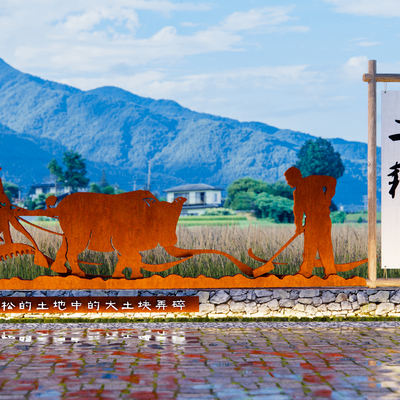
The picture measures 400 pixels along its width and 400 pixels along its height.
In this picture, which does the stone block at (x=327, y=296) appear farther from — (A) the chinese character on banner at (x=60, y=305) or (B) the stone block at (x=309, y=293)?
(A) the chinese character on banner at (x=60, y=305)

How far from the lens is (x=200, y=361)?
3.89 meters

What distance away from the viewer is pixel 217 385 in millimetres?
3352

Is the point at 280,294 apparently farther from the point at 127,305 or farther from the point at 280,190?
the point at 280,190

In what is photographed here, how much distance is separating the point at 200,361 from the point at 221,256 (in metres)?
2.92

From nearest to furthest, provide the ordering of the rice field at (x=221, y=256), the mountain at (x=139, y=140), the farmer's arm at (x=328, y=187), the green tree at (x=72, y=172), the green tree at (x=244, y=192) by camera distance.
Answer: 1. the farmer's arm at (x=328, y=187)
2. the rice field at (x=221, y=256)
3. the green tree at (x=244, y=192)
4. the green tree at (x=72, y=172)
5. the mountain at (x=139, y=140)

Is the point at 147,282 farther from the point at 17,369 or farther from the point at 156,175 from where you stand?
the point at 156,175

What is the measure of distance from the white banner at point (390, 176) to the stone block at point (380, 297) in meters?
0.35

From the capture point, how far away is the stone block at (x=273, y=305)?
5586mm

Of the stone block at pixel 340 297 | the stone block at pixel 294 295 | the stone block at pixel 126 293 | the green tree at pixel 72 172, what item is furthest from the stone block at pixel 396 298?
the green tree at pixel 72 172

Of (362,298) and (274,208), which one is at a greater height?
(274,208)

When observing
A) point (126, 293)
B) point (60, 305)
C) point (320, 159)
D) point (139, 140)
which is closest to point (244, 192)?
point (320, 159)

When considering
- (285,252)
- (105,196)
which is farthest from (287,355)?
(285,252)

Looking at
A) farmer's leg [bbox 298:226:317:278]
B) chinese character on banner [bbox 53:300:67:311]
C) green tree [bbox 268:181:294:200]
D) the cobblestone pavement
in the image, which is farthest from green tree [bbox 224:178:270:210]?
the cobblestone pavement

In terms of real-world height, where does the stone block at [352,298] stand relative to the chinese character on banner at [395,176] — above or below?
below
